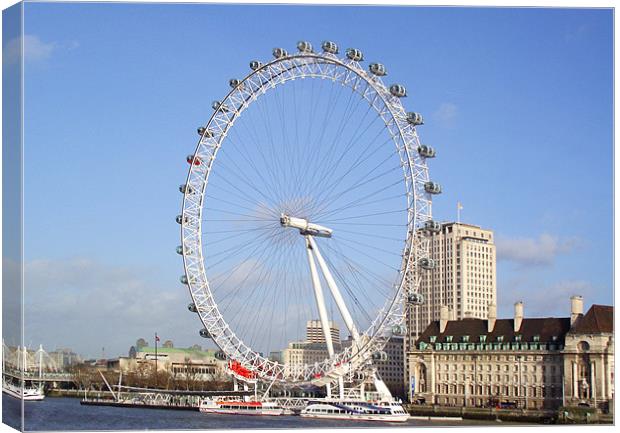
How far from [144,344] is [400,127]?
190ft

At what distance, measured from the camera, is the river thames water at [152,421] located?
105ft

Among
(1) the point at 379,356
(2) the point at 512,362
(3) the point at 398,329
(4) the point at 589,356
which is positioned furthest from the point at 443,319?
(3) the point at 398,329

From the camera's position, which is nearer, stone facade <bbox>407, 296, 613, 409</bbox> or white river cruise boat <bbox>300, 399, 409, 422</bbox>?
white river cruise boat <bbox>300, 399, 409, 422</bbox>

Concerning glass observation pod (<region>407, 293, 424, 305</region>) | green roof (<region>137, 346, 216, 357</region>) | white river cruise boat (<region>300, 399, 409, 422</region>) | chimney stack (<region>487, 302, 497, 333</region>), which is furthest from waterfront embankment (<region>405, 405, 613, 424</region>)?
green roof (<region>137, 346, 216, 357</region>)

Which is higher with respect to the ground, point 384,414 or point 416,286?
point 416,286

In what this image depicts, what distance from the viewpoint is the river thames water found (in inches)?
1266

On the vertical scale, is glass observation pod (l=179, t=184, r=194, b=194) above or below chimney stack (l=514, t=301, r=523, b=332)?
above

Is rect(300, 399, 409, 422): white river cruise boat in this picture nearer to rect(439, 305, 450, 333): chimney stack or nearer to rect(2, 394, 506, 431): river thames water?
rect(2, 394, 506, 431): river thames water

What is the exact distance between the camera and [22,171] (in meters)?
27.4

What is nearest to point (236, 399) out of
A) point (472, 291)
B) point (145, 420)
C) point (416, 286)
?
point (145, 420)

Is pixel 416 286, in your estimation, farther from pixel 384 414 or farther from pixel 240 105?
pixel 240 105

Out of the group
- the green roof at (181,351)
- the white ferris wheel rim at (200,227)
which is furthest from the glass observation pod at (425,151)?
the green roof at (181,351)

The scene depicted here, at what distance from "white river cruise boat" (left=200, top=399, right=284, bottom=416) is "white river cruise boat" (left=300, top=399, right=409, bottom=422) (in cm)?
255

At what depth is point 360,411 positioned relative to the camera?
42844 millimetres
